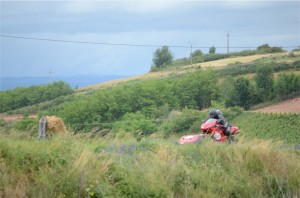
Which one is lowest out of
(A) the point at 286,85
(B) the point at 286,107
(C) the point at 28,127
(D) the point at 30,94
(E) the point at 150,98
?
(E) the point at 150,98

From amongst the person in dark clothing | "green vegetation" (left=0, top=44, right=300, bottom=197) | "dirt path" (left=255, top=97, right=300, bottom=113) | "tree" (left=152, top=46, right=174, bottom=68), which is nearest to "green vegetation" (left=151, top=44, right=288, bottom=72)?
"tree" (left=152, top=46, right=174, bottom=68)

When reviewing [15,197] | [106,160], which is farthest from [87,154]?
[15,197]

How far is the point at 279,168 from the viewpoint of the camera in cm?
1184

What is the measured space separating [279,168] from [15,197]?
6.26 metres

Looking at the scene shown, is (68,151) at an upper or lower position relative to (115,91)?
upper

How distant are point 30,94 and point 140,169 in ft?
104

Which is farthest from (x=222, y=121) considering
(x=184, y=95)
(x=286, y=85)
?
(x=184, y=95)

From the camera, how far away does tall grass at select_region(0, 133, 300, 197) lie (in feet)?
30.7

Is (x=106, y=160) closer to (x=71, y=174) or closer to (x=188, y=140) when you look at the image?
(x=71, y=174)

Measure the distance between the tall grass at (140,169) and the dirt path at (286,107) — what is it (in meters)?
34.5

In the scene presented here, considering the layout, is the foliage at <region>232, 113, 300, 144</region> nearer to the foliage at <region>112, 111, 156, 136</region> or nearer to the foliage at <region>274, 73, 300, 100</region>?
the foliage at <region>112, 111, 156, 136</region>

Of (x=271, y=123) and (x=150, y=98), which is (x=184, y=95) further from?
(x=271, y=123)

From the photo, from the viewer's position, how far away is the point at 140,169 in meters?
10.3

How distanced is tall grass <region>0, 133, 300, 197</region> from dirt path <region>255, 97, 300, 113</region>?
34460mm
